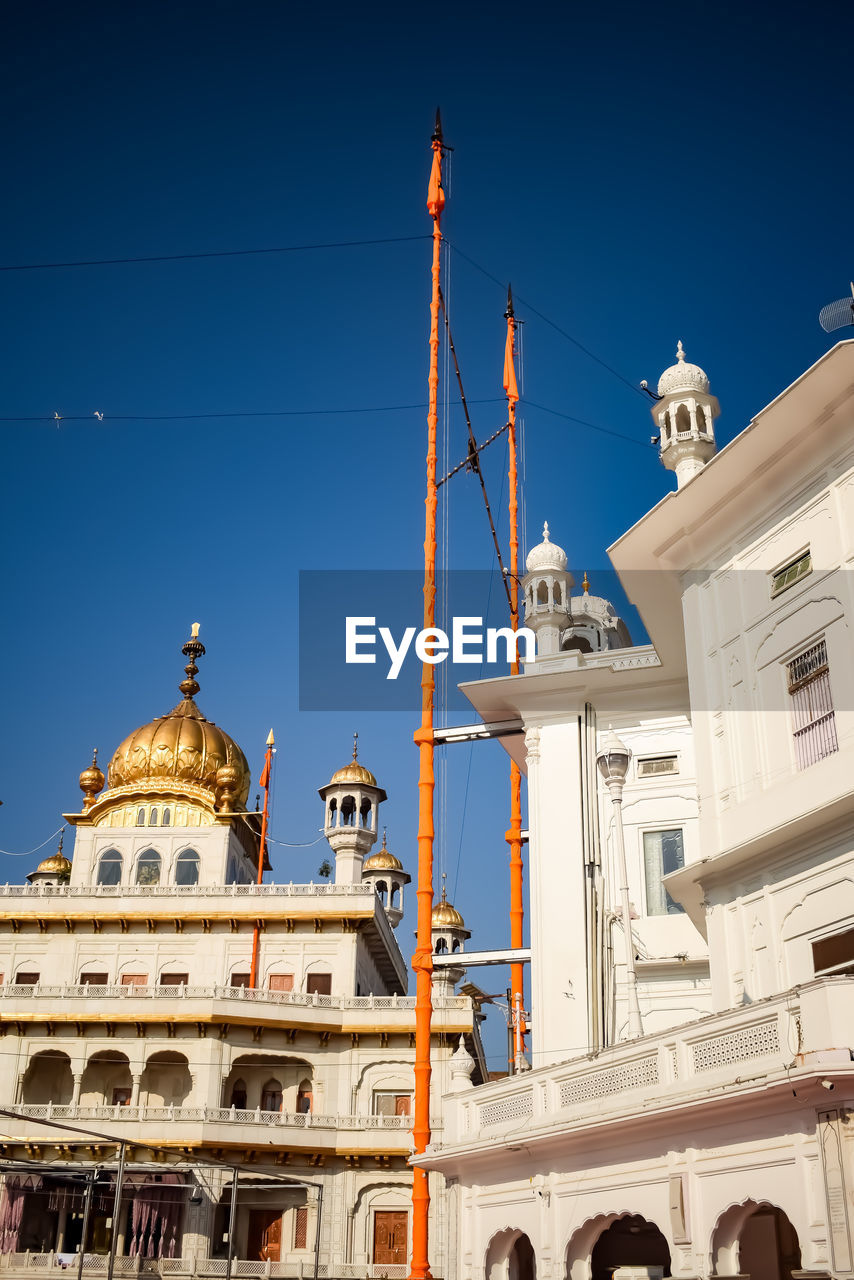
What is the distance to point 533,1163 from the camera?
1539 centimetres

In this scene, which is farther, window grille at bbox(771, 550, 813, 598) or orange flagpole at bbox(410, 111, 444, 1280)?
orange flagpole at bbox(410, 111, 444, 1280)

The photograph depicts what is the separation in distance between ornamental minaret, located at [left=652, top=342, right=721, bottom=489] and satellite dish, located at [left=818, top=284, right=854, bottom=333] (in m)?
4.47

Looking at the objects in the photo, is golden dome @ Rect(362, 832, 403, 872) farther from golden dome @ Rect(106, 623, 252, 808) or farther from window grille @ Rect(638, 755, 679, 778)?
window grille @ Rect(638, 755, 679, 778)

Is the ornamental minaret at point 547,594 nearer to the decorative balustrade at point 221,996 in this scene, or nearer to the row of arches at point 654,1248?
the row of arches at point 654,1248

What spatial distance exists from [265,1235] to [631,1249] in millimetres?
23071

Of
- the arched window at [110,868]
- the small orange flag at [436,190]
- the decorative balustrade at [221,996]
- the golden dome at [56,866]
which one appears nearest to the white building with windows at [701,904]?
the small orange flag at [436,190]

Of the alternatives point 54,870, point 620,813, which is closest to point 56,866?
point 54,870

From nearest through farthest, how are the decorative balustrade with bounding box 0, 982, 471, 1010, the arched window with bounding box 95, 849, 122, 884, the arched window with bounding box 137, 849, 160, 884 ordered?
1. the decorative balustrade with bounding box 0, 982, 471, 1010
2. the arched window with bounding box 137, 849, 160, 884
3. the arched window with bounding box 95, 849, 122, 884

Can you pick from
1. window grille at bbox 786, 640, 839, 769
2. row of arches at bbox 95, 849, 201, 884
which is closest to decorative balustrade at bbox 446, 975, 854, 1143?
window grille at bbox 786, 640, 839, 769

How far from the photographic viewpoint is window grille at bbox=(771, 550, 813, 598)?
17.3 metres

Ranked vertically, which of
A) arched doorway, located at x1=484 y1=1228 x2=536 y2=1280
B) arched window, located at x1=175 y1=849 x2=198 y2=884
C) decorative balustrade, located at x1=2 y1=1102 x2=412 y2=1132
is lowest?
arched doorway, located at x1=484 y1=1228 x2=536 y2=1280

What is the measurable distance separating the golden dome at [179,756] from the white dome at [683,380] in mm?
32172

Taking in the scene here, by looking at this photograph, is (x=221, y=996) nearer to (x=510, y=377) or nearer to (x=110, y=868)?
(x=110, y=868)

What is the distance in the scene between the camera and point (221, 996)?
3994cm
